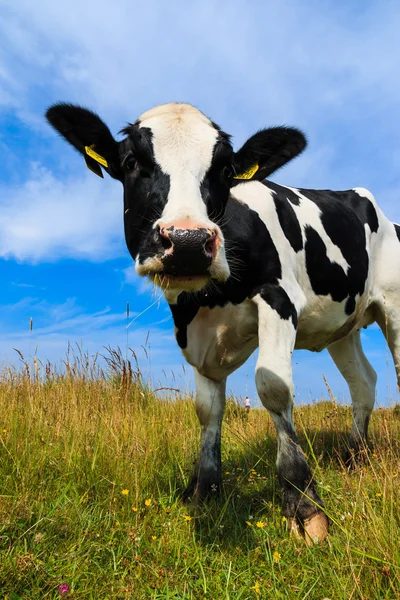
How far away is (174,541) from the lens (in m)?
3.71

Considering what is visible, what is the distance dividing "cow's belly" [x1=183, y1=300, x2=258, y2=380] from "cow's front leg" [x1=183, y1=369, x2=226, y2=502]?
0.15 m

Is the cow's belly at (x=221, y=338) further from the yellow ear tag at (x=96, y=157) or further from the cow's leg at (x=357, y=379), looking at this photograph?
the cow's leg at (x=357, y=379)

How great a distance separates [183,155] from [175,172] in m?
0.19

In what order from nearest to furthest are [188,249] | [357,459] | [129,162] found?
[188,249] < [129,162] < [357,459]

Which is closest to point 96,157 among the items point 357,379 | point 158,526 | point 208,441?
point 208,441

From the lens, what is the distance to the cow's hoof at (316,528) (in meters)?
3.90

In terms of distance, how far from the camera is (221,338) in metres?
4.88

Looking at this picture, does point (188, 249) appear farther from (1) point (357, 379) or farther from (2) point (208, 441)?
(1) point (357, 379)

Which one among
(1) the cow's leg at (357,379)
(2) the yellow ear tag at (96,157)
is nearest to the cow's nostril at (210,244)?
(2) the yellow ear tag at (96,157)

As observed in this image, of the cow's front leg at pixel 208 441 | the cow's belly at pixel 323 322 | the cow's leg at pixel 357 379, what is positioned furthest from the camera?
the cow's leg at pixel 357 379

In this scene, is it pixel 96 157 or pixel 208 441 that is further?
pixel 208 441

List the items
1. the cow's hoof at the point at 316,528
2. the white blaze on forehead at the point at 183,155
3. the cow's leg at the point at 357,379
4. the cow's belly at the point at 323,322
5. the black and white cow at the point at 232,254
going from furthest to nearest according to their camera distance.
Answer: the cow's leg at the point at 357,379 < the cow's belly at the point at 323,322 < the cow's hoof at the point at 316,528 < the black and white cow at the point at 232,254 < the white blaze on forehead at the point at 183,155

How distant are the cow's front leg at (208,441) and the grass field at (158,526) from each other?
0.19 metres

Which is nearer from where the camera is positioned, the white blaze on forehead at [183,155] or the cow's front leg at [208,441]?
the white blaze on forehead at [183,155]
